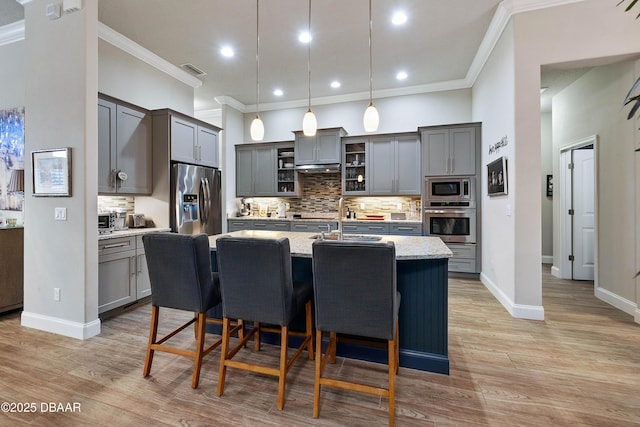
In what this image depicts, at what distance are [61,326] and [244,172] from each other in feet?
12.9

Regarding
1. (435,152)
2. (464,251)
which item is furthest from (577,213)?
(435,152)

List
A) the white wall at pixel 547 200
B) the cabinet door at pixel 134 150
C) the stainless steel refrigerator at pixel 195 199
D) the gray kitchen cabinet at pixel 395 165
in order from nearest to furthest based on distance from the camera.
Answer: the cabinet door at pixel 134 150
the stainless steel refrigerator at pixel 195 199
the gray kitchen cabinet at pixel 395 165
the white wall at pixel 547 200

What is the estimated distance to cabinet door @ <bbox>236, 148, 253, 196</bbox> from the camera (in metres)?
6.12

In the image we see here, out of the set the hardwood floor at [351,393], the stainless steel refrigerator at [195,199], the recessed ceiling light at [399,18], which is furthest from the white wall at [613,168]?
the stainless steel refrigerator at [195,199]

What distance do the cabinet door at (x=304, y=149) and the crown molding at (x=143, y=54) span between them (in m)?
1.97

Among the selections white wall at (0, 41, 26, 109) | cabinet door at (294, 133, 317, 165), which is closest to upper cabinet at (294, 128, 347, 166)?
cabinet door at (294, 133, 317, 165)

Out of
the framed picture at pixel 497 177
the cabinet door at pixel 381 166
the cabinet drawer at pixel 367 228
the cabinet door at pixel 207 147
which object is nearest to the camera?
the framed picture at pixel 497 177

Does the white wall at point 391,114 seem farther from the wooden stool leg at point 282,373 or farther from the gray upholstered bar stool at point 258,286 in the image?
the wooden stool leg at point 282,373

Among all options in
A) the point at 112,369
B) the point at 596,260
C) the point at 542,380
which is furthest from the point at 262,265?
the point at 596,260

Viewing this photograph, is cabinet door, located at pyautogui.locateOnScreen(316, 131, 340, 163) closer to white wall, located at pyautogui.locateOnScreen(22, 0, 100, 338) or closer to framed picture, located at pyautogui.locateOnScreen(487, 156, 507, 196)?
framed picture, located at pyautogui.locateOnScreen(487, 156, 507, 196)

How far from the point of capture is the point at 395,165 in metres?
5.25

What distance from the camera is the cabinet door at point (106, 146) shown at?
335 centimetres

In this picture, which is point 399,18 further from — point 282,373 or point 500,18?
point 282,373

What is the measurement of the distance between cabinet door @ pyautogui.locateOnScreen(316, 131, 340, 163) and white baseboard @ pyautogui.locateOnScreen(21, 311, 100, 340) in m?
4.00
